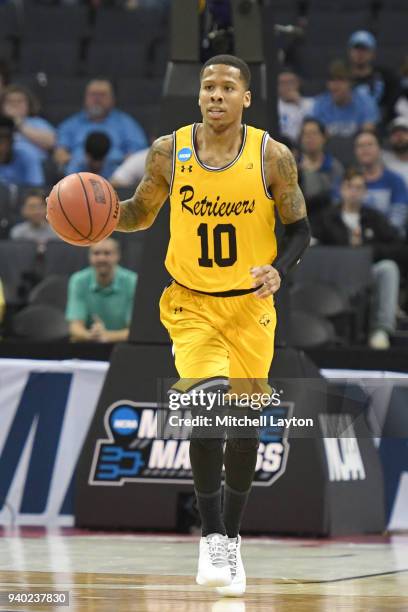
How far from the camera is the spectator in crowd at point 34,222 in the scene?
12242 millimetres

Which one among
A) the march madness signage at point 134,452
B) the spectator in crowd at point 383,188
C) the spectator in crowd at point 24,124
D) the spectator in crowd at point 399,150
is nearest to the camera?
the march madness signage at point 134,452

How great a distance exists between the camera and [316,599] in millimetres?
5965

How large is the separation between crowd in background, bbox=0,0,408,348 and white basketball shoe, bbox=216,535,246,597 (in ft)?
13.9

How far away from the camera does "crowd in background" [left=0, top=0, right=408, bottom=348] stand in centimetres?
1225

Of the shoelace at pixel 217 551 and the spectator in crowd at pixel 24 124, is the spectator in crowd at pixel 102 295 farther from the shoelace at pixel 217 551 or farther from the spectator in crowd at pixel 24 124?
the shoelace at pixel 217 551

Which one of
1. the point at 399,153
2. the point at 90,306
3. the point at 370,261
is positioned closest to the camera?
the point at 90,306

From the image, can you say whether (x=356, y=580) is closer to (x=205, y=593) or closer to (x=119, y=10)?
(x=205, y=593)

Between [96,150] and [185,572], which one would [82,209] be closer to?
[185,572]

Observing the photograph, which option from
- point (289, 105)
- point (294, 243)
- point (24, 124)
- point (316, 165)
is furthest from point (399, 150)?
point (294, 243)

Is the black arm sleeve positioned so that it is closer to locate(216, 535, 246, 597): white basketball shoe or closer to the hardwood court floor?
locate(216, 535, 246, 597): white basketball shoe

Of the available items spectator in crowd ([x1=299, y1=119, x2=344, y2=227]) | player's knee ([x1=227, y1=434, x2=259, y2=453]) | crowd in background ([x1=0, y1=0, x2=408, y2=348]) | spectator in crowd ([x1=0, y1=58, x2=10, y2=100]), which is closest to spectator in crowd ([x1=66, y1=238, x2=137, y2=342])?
crowd in background ([x1=0, y1=0, x2=408, y2=348])

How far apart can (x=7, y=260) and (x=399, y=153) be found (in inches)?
170

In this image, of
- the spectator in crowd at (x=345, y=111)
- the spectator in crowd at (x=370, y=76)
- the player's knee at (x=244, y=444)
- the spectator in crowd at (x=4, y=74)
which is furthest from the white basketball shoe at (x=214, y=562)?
the spectator in crowd at (x=370, y=76)

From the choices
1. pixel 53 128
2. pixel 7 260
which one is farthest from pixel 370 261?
pixel 53 128
